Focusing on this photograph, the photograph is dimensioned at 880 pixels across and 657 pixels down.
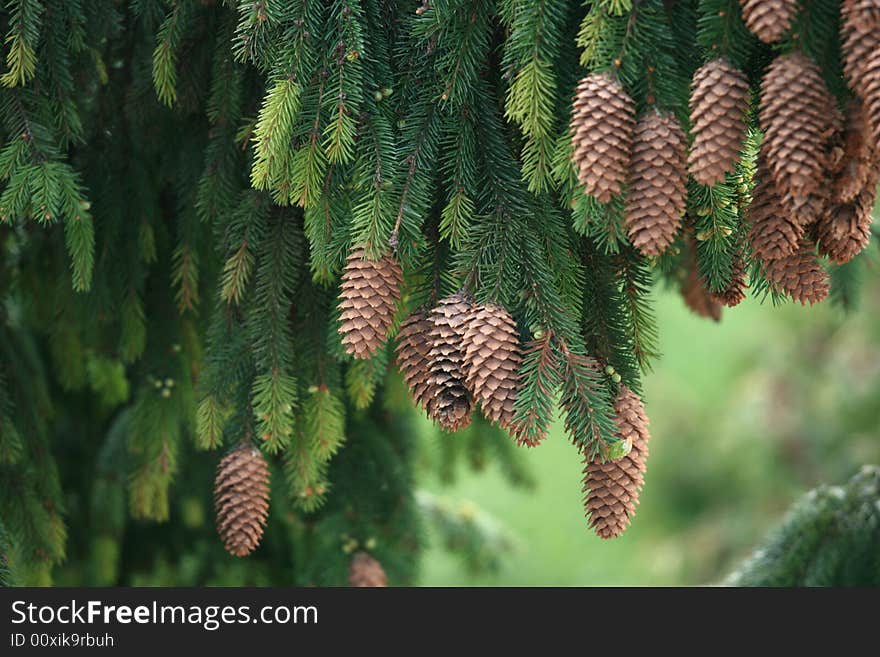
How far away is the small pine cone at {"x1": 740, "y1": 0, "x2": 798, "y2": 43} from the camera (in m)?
1.17

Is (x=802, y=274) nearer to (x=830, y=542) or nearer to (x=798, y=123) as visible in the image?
(x=798, y=123)

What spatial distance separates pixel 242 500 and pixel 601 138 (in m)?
0.85

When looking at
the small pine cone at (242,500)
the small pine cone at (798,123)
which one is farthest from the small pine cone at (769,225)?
the small pine cone at (242,500)

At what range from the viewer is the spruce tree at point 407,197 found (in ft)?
4.11

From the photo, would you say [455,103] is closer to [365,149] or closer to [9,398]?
[365,149]

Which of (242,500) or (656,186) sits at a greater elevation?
(656,186)

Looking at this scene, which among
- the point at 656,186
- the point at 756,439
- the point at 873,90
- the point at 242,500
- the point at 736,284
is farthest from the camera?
the point at 756,439

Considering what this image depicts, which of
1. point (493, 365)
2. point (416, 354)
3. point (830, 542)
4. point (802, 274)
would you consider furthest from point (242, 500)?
point (830, 542)

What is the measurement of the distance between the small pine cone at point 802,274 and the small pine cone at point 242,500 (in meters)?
0.89

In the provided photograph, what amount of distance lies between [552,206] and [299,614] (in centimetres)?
86

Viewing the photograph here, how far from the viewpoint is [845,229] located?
1.29 m

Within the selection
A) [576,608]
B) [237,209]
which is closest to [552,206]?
[237,209]

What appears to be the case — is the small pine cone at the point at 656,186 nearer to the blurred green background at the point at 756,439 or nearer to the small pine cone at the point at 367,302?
the small pine cone at the point at 367,302

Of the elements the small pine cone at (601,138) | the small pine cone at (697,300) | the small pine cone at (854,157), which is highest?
the small pine cone at (697,300)
